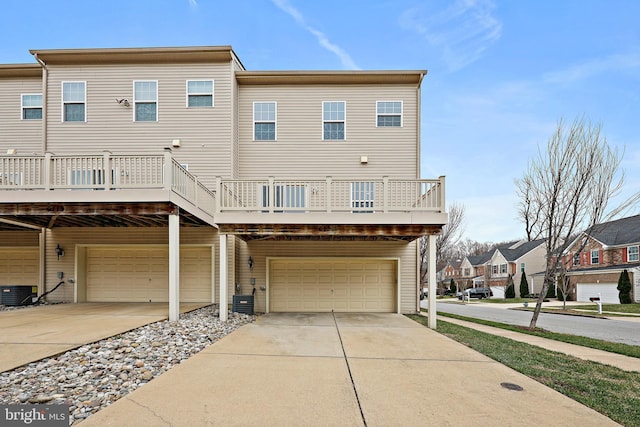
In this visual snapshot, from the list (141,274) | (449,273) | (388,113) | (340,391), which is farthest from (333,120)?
(449,273)

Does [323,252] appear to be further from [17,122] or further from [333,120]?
[17,122]

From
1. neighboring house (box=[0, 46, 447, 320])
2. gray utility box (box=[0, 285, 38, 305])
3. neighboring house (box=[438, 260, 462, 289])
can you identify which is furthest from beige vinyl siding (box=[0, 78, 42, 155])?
neighboring house (box=[438, 260, 462, 289])

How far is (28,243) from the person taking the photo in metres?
11.3

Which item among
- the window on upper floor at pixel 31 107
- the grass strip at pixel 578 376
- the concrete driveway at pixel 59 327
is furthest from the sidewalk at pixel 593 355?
the window on upper floor at pixel 31 107

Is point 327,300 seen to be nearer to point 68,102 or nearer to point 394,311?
point 394,311

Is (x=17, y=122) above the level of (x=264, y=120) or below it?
below

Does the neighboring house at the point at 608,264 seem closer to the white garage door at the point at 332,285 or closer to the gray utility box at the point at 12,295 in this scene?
the white garage door at the point at 332,285

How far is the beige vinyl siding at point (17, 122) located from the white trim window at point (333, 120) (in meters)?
10.1

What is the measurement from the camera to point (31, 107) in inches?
456

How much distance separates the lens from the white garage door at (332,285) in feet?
36.8

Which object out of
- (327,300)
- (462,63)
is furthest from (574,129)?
(462,63)

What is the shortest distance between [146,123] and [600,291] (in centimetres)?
3261

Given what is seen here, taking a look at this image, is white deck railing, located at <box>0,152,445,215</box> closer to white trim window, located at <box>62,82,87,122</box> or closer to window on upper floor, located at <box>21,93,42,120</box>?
white trim window, located at <box>62,82,87,122</box>

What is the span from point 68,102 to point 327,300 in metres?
11.5
